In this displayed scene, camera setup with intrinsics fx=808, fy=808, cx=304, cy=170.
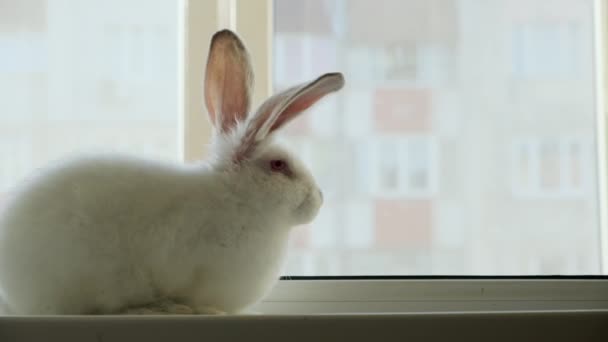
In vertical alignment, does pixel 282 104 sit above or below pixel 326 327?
above

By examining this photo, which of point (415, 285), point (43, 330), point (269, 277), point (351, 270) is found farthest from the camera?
point (351, 270)

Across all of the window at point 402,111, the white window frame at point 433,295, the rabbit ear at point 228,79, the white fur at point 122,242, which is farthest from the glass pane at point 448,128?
the white fur at point 122,242

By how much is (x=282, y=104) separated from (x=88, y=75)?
0.52 meters

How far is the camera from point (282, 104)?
3.24 feet

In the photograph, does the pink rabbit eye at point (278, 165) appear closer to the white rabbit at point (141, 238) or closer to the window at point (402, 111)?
the white rabbit at point (141, 238)

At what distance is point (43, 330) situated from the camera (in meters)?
0.85

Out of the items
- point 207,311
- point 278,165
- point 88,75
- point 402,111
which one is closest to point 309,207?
point 278,165

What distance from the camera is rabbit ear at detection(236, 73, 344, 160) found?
0.99 meters

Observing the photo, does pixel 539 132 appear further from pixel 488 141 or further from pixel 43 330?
pixel 43 330

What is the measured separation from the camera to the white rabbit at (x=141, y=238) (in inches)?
35.7

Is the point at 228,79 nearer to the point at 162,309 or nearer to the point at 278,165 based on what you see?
the point at 278,165

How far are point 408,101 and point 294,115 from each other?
398 millimetres

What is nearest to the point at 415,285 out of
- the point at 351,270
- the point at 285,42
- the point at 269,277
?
the point at 351,270

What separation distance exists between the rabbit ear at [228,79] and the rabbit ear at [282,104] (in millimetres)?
40
